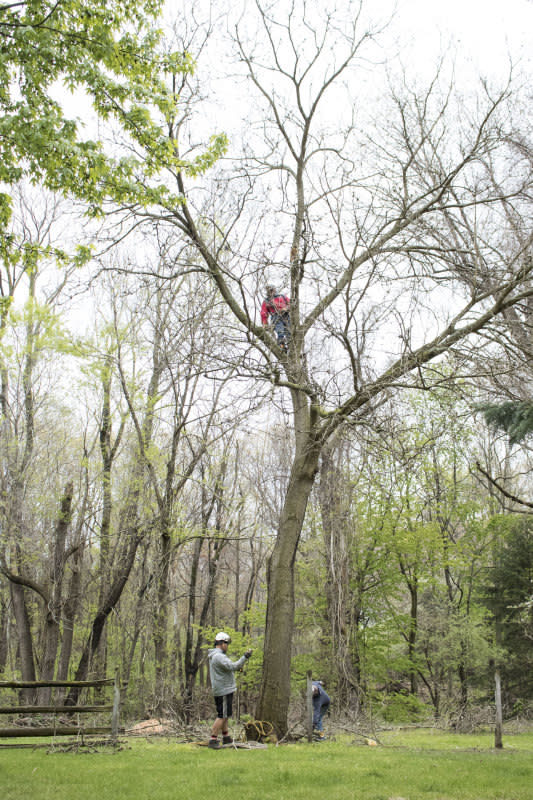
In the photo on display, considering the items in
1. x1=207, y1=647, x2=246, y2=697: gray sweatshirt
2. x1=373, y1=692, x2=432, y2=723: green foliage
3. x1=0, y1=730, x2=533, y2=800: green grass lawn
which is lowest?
x1=373, y1=692, x2=432, y2=723: green foliage

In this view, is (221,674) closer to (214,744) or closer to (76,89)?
(214,744)

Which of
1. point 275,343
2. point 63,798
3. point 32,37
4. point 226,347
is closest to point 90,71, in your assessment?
point 32,37

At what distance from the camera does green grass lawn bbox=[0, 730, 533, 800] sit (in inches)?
206

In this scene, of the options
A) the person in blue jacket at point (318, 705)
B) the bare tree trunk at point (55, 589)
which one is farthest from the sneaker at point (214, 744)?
the bare tree trunk at point (55, 589)

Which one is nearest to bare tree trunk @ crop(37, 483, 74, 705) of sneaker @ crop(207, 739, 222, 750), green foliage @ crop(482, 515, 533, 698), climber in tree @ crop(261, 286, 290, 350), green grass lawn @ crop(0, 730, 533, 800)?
green grass lawn @ crop(0, 730, 533, 800)

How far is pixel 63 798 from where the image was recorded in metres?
4.96

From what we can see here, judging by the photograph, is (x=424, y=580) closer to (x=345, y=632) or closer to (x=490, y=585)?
(x=490, y=585)

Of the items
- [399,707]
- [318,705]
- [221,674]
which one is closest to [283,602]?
[221,674]

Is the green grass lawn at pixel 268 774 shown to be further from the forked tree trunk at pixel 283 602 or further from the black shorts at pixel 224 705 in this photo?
the forked tree trunk at pixel 283 602

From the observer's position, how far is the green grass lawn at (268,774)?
5.22 m

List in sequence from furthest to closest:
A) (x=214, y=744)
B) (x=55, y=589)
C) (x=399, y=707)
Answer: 1. (x=399, y=707)
2. (x=55, y=589)
3. (x=214, y=744)

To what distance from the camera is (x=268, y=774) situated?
600cm

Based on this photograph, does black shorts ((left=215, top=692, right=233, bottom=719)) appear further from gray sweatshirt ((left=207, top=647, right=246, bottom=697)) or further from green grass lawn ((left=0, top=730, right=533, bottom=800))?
green grass lawn ((left=0, top=730, right=533, bottom=800))

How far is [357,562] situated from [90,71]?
13421 mm
